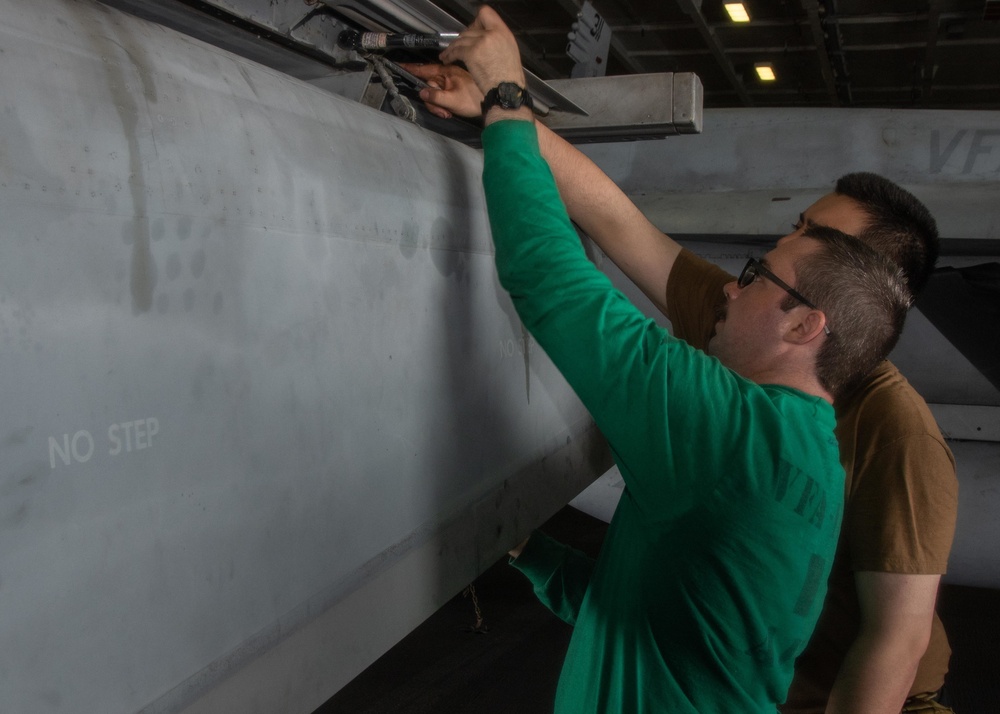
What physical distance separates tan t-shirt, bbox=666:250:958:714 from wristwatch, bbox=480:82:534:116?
2.48ft

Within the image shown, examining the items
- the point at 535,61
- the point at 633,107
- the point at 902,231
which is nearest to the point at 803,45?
the point at 535,61

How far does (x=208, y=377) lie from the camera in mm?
902

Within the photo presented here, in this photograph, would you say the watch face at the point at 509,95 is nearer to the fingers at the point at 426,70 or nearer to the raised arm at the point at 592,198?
the raised arm at the point at 592,198

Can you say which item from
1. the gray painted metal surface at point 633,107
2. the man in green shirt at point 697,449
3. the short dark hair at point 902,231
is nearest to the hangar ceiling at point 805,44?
the gray painted metal surface at point 633,107

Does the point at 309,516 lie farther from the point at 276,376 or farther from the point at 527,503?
the point at 527,503

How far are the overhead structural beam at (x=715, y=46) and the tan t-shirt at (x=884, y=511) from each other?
5587mm

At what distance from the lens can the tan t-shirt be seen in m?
1.27

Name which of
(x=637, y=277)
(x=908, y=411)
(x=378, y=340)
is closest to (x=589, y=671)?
(x=378, y=340)

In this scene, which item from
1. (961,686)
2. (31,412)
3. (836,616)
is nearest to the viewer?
(31,412)

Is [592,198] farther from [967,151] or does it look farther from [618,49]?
[618,49]

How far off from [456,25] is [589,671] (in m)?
1.11

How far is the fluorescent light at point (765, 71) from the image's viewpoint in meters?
8.27

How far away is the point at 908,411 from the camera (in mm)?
1317

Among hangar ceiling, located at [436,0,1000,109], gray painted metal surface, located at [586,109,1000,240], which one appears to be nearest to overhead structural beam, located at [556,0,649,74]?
hangar ceiling, located at [436,0,1000,109]
